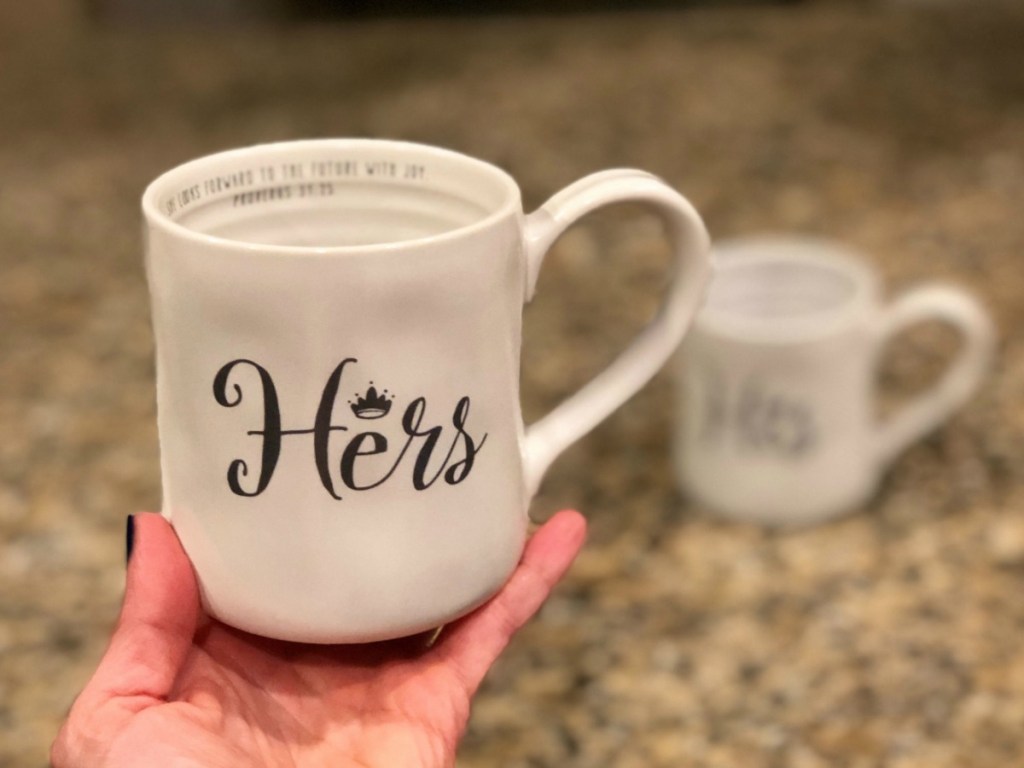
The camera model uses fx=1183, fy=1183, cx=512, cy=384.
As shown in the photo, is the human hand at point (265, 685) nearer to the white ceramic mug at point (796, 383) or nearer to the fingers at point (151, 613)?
the fingers at point (151, 613)

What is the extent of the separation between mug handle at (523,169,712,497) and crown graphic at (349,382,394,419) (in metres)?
0.09

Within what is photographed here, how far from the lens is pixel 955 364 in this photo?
952 mm

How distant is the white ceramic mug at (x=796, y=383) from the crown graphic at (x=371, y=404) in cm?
45

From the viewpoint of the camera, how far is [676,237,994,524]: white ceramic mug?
2.84ft

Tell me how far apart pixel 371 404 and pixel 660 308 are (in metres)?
0.18

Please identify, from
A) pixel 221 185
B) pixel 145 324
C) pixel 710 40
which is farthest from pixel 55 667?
pixel 710 40

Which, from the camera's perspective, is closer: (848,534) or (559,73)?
(848,534)

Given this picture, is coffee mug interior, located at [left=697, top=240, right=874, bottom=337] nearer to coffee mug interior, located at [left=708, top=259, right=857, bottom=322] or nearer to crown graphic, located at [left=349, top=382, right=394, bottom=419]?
coffee mug interior, located at [left=708, top=259, right=857, bottom=322]

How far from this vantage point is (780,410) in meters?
0.87

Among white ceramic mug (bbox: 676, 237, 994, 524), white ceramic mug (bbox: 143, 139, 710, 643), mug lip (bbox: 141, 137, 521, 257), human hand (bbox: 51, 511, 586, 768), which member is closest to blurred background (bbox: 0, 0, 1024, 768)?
white ceramic mug (bbox: 676, 237, 994, 524)

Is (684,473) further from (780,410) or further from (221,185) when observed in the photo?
(221,185)

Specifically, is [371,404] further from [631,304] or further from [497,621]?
[631,304]

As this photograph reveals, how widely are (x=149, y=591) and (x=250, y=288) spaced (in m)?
0.16

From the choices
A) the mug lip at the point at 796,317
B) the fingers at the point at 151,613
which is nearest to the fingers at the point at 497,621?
the fingers at the point at 151,613
